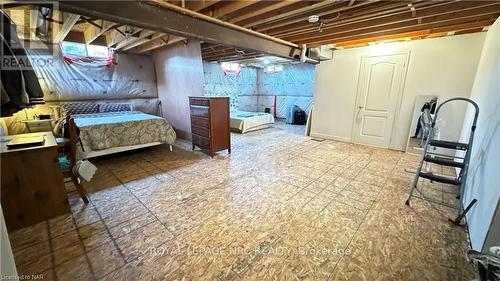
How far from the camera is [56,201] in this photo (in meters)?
2.13

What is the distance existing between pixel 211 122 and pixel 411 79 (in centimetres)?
424

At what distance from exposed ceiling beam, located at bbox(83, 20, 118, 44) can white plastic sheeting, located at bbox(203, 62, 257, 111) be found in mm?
3392

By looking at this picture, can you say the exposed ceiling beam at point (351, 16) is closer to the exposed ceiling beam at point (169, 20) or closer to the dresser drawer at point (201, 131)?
the exposed ceiling beam at point (169, 20)

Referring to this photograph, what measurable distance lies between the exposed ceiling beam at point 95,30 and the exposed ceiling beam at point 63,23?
431 mm

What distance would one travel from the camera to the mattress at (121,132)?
3518 mm

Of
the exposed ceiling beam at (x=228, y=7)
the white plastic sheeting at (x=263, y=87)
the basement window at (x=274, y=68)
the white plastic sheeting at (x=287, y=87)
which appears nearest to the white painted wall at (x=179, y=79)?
the exposed ceiling beam at (x=228, y=7)

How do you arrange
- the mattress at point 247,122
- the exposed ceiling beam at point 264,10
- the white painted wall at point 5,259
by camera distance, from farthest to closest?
1. the mattress at point 247,122
2. the exposed ceiling beam at point 264,10
3. the white painted wall at point 5,259

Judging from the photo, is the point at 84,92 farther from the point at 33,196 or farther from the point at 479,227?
the point at 479,227

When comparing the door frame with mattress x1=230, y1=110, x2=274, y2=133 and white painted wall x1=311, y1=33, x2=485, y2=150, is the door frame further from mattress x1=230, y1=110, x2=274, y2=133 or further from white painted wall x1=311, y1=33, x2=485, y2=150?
mattress x1=230, y1=110, x2=274, y2=133

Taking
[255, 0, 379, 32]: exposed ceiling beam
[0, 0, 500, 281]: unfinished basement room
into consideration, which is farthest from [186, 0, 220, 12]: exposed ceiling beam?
[255, 0, 379, 32]: exposed ceiling beam

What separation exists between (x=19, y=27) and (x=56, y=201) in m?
3.89

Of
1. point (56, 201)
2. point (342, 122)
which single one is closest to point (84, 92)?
point (56, 201)

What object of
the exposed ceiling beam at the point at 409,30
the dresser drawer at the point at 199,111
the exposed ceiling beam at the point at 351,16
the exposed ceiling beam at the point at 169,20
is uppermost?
the exposed ceiling beam at the point at 409,30

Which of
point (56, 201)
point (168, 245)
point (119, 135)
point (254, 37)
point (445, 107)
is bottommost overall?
point (168, 245)
